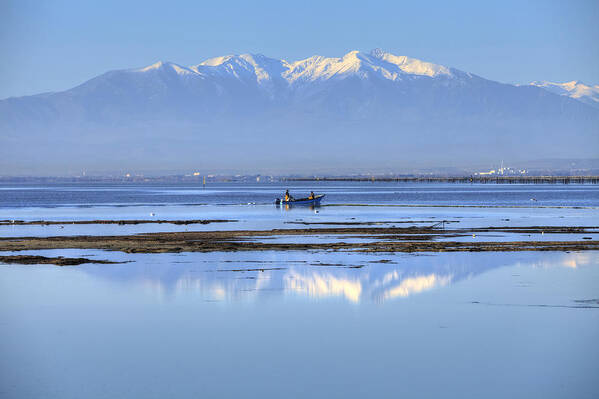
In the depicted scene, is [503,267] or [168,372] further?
[503,267]

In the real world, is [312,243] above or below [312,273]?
below

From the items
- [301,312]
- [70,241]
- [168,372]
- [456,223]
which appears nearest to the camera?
[168,372]

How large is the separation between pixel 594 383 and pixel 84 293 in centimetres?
1443

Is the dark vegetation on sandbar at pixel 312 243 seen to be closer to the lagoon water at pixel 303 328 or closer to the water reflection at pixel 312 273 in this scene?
the water reflection at pixel 312 273

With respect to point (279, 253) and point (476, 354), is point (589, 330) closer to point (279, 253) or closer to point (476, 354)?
point (476, 354)

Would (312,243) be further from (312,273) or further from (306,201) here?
(306,201)

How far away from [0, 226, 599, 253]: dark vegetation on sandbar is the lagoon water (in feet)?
14.7

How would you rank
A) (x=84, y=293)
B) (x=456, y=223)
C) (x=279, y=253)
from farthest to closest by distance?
(x=456, y=223) → (x=279, y=253) → (x=84, y=293)

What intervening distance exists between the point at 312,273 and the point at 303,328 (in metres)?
8.47

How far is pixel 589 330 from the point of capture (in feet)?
59.0

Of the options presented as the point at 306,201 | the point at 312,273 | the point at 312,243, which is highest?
the point at 312,273

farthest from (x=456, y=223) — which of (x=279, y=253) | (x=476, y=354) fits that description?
(x=476, y=354)

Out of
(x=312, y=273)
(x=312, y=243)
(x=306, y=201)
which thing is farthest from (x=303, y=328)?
(x=306, y=201)

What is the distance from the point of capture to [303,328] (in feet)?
60.9
